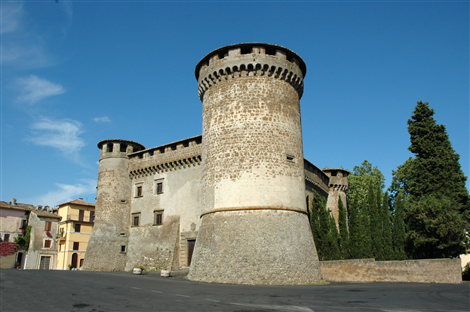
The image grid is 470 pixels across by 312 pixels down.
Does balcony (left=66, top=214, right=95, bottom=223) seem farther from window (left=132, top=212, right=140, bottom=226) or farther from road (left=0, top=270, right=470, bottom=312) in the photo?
road (left=0, top=270, right=470, bottom=312)

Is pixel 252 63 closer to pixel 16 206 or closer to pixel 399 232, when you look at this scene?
pixel 399 232

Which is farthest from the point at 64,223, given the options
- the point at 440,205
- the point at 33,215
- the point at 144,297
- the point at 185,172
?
the point at 440,205

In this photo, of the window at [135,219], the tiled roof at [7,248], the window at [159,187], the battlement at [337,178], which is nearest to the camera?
the window at [159,187]

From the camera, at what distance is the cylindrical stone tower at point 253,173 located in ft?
52.6

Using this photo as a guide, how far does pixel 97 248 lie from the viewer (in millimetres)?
27453

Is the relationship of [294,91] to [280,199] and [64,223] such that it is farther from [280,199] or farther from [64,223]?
[64,223]

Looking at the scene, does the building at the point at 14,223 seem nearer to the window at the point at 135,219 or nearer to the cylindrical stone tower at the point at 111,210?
the cylindrical stone tower at the point at 111,210

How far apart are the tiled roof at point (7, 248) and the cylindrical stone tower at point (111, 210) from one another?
2138 cm

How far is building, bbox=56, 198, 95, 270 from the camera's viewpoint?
137ft

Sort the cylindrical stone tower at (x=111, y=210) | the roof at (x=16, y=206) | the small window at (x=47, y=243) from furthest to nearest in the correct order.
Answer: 1. the roof at (x=16, y=206)
2. the small window at (x=47, y=243)
3. the cylindrical stone tower at (x=111, y=210)

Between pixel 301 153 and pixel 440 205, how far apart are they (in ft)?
26.1

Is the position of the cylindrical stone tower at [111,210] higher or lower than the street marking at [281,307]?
higher

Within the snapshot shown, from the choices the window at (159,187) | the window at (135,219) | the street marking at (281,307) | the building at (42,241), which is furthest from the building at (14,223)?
the street marking at (281,307)

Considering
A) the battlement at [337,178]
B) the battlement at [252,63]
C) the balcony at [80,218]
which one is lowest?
the balcony at [80,218]
